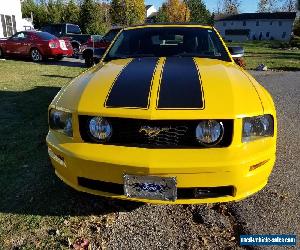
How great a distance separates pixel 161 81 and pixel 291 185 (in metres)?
1.79

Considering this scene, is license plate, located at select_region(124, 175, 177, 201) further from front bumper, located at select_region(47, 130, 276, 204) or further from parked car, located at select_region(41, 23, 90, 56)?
parked car, located at select_region(41, 23, 90, 56)

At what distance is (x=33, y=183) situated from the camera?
3.51m

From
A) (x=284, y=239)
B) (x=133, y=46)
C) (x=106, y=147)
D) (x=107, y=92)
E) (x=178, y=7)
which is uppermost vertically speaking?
(x=178, y=7)

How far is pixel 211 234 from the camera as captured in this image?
9.07ft

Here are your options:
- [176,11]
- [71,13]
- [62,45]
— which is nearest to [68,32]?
[62,45]

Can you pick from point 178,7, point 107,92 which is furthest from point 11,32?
point 178,7

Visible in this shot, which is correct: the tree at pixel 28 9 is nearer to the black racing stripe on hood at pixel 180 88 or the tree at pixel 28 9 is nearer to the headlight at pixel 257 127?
the black racing stripe on hood at pixel 180 88

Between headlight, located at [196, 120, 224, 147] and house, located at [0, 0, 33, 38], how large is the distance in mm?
20952

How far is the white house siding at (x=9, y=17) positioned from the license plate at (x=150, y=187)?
68.4 ft

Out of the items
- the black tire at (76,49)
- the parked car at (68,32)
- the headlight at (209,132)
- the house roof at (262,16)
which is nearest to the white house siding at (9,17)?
the parked car at (68,32)

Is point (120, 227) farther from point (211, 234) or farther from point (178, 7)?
point (178, 7)

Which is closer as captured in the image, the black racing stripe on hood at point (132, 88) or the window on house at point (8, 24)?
the black racing stripe on hood at point (132, 88)

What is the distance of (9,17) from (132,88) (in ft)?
71.8

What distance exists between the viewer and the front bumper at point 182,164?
240cm
